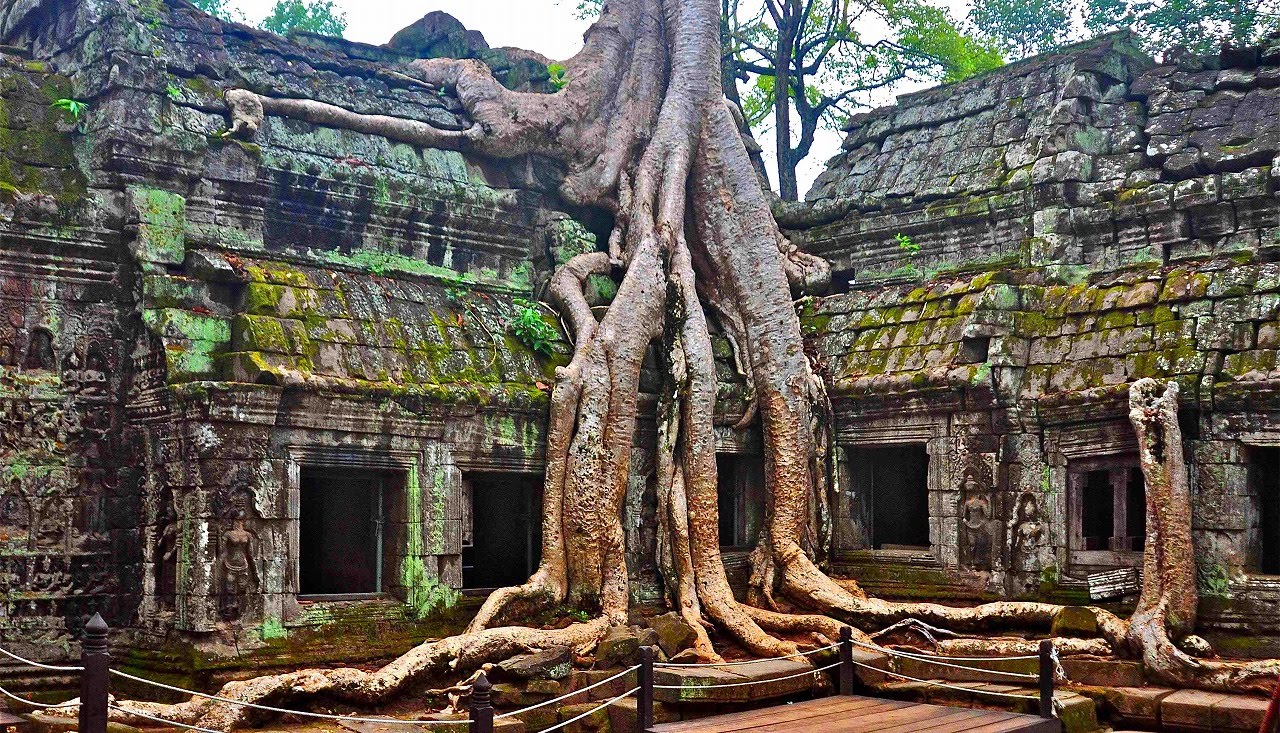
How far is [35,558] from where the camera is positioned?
9.14 m

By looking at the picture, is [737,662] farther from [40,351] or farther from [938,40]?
[938,40]

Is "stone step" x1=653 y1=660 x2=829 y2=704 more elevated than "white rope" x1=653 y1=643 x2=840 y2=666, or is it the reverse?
"white rope" x1=653 y1=643 x2=840 y2=666

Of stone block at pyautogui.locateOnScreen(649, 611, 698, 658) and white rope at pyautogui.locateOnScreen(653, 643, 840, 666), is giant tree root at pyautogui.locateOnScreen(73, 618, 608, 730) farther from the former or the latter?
white rope at pyautogui.locateOnScreen(653, 643, 840, 666)

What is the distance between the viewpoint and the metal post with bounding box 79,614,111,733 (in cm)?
622

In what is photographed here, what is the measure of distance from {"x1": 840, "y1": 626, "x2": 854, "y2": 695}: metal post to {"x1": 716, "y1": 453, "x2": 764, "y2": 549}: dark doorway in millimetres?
2345

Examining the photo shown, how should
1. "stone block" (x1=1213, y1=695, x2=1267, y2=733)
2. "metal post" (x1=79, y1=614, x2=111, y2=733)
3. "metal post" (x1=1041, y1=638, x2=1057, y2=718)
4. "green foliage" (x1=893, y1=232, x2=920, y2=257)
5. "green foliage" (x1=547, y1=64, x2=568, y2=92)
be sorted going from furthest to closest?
1. "green foliage" (x1=547, y1=64, x2=568, y2=92)
2. "green foliage" (x1=893, y1=232, x2=920, y2=257)
3. "metal post" (x1=1041, y1=638, x2=1057, y2=718)
4. "stone block" (x1=1213, y1=695, x2=1267, y2=733)
5. "metal post" (x1=79, y1=614, x2=111, y2=733)

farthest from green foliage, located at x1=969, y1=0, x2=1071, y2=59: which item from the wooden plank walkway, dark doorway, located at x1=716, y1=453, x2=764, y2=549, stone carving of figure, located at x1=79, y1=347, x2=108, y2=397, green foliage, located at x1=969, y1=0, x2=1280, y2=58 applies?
stone carving of figure, located at x1=79, y1=347, x2=108, y2=397

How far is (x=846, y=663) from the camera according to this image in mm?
9680

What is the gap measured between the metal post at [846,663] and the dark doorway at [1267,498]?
2.71m

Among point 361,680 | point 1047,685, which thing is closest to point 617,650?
point 361,680

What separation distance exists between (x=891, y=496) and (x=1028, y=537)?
1.86 metres

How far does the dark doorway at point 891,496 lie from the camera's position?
1210cm

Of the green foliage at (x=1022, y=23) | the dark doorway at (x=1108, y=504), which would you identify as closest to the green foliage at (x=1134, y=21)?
the green foliage at (x=1022, y=23)

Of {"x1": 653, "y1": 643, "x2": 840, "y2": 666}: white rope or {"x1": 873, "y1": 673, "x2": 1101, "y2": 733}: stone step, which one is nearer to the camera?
{"x1": 873, "y1": 673, "x2": 1101, "y2": 733}: stone step
